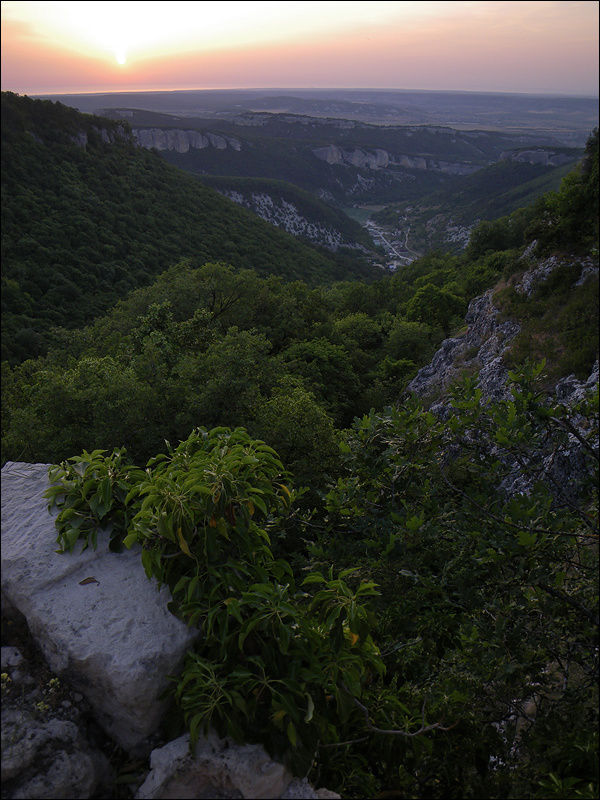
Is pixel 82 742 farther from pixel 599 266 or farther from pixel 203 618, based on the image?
pixel 599 266

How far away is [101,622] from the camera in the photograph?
11.2ft

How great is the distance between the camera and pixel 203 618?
345 cm

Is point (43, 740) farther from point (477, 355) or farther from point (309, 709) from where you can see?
point (477, 355)

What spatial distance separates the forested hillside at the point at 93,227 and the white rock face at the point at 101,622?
12.2ft

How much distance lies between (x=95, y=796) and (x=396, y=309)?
1609 inches

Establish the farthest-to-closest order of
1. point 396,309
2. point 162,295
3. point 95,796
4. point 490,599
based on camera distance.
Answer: point 396,309 → point 162,295 → point 490,599 → point 95,796

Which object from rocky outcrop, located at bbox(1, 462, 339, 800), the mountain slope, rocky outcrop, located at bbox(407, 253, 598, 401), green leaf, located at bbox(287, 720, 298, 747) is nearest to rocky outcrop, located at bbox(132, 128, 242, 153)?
the mountain slope

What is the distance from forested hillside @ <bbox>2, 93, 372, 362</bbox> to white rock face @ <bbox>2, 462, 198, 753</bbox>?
147 inches

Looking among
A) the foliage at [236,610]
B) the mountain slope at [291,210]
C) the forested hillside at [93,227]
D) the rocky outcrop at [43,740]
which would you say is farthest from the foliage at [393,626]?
the mountain slope at [291,210]

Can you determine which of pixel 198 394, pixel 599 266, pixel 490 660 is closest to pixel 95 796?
pixel 490 660

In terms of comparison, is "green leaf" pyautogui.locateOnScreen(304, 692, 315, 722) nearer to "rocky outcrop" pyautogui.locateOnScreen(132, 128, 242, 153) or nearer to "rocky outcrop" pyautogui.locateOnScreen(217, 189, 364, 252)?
"rocky outcrop" pyautogui.locateOnScreen(217, 189, 364, 252)

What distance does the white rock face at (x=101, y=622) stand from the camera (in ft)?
10.6

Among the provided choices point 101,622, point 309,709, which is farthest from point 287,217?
point 309,709

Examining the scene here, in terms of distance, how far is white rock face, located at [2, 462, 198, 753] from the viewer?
10.6ft
